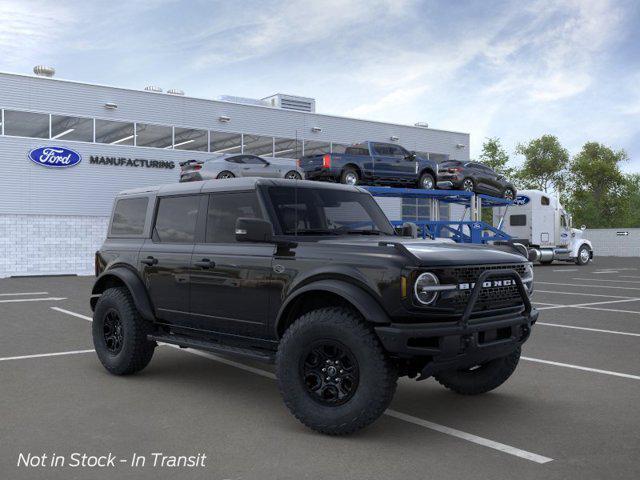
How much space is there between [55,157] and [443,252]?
24.9 m

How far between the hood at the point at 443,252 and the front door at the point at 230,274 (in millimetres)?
675

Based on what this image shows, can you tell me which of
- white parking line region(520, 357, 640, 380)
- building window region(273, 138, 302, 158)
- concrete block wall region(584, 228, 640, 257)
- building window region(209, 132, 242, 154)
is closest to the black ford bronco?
white parking line region(520, 357, 640, 380)

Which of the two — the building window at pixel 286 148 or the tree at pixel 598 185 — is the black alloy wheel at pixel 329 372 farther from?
the tree at pixel 598 185

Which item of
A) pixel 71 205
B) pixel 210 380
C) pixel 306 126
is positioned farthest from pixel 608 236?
pixel 210 380

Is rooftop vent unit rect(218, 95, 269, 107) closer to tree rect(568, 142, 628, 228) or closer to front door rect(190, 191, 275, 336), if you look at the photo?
front door rect(190, 191, 275, 336)

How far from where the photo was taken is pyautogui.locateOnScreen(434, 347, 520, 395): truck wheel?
5910 mm

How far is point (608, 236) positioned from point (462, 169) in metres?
30.0

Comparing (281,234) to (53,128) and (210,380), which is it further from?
(53,128)

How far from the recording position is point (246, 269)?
5656 millimetres

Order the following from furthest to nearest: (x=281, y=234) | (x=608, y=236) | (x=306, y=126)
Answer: (x=608, y=236) < (x=306, y=126) < (x=281, y=234)

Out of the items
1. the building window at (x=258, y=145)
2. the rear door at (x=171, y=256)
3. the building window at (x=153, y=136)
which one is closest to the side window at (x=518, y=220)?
the building window at (x=258, y=145)

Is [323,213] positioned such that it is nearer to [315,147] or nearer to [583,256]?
[315,147]

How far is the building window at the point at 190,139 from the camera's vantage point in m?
29.8

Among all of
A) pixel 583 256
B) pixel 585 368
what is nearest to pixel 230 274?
pixel 585 368
